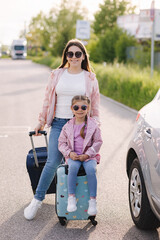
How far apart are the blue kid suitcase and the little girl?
0.24 ft

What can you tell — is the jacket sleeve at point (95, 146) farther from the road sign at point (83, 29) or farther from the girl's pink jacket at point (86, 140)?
the road sign at point (83, 29)

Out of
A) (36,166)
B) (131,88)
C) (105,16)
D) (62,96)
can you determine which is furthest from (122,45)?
(62,96)

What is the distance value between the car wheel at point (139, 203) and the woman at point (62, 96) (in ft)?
2.21

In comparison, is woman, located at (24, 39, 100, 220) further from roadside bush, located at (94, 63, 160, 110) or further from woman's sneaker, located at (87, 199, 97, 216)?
roadside bush, located at (94, 63, 160, 110)

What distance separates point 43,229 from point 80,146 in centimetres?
88

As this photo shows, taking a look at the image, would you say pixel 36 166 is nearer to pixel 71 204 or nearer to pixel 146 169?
pixel 71 204

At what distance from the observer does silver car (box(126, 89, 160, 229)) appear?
12.4 feet

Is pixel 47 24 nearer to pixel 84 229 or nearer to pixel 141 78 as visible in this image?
pixel 141 78

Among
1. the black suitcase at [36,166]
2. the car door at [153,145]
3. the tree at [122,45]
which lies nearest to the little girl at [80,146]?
the car door at [153,145]

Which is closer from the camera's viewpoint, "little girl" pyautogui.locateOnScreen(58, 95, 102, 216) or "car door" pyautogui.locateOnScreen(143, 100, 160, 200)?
"car door" pyautogui.locateOnScreen(143, 100, 160, 200)

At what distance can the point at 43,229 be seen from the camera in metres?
4.45

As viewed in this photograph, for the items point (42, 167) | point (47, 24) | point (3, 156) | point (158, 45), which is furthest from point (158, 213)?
point (47, 24)

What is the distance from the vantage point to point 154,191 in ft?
Answer: 12.4

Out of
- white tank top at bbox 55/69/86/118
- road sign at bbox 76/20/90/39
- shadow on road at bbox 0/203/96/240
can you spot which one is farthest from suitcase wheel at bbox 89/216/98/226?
road sign at bbox 76/20/90/39
